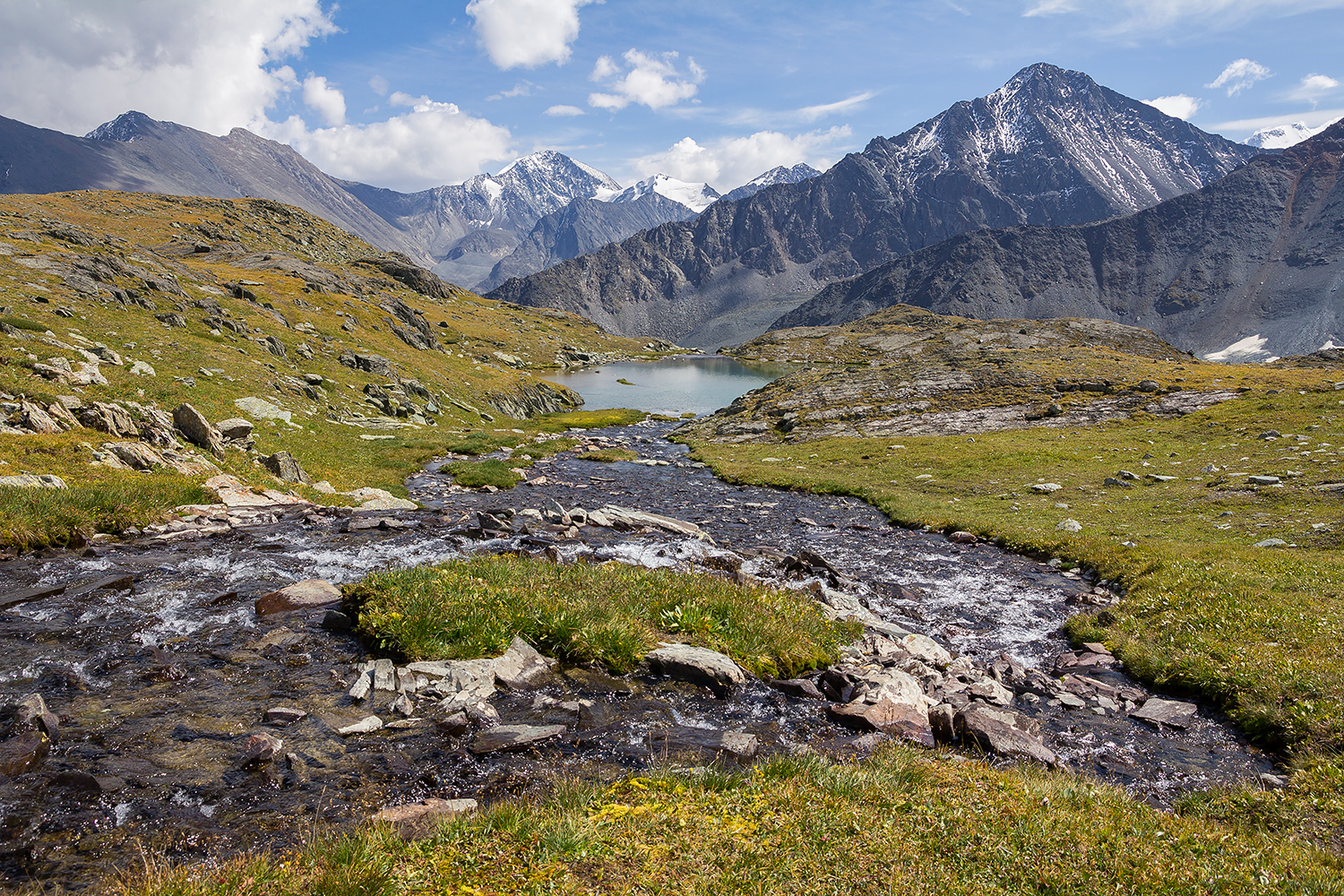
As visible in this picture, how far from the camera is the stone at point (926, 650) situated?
42.5 ft

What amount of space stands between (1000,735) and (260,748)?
10.5m

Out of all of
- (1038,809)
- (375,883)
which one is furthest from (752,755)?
(375,883)

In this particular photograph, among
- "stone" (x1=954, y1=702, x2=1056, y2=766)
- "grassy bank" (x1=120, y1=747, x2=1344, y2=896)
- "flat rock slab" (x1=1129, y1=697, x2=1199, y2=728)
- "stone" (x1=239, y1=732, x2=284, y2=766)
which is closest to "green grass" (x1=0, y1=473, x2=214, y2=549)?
"stone" (x1=239, y1=732, x2=284, y2=766)

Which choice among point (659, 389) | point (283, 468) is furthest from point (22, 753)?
point (659, 389)

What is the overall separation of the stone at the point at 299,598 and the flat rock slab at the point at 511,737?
5.60 meters

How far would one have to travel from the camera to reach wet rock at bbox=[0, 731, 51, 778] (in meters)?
6.45

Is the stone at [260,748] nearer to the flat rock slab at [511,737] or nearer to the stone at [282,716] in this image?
the stone at [282,716]

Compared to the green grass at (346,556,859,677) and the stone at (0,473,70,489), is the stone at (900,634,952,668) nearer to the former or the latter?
the green grass at (346,556,859,677)

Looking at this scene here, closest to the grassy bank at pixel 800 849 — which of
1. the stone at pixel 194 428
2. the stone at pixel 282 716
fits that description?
the stone at pixel 282 716

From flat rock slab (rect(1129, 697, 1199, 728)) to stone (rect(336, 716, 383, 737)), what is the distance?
13.4m

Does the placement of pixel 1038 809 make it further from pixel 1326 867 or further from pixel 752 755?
pixel 752 755

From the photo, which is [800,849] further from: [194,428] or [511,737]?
[194,428]

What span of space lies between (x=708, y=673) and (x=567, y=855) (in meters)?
5.08

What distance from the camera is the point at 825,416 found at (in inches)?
2820
